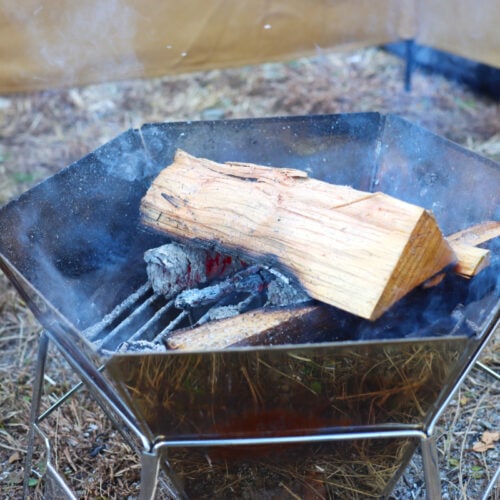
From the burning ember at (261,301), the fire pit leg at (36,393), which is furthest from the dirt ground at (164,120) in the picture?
the burning ember at (261,301)

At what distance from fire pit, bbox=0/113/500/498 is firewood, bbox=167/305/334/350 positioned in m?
0.02

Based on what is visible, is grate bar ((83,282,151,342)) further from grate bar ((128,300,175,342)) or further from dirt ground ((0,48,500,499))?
dirt ground ((0,48,500,499))

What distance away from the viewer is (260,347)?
110 cm

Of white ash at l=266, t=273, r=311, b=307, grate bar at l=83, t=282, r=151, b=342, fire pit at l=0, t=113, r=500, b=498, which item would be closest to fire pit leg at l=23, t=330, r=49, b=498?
fire pit at l=0, t=113, r=500, b=498

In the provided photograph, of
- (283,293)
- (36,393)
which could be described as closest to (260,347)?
(283,293)

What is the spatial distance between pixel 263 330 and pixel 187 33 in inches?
67.3

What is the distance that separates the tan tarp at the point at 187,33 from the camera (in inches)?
86.7

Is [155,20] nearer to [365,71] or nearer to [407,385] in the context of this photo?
[407,385]

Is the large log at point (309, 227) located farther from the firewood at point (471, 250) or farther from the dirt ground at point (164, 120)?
the dirt ground at point (164, 120)

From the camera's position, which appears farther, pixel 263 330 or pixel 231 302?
pixel 231 302

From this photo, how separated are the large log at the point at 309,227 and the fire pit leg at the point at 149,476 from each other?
0.52 m

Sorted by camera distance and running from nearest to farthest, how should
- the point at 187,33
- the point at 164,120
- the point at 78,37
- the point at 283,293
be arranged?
the point at 283,293
the point at 78,37
the point at 187,33
the point at 164,120

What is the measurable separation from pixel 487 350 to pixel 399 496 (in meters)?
0.75

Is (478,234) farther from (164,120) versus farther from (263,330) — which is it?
(164,120)
